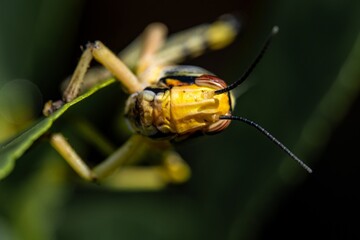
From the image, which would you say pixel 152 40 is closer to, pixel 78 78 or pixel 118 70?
pixel 118 70

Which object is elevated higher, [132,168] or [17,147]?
[17,147]

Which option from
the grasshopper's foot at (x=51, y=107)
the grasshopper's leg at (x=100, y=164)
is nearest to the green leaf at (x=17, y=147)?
the grasshopper's foot at (x=51, y=107)

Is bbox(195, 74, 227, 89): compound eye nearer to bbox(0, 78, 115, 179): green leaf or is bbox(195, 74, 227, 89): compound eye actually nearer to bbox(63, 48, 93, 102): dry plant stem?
bbox(63, 48, 93, 102): dry plant stem

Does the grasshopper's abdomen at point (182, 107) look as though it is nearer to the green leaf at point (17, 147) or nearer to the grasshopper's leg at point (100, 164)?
the grasshopper's leg at point (100, 164)

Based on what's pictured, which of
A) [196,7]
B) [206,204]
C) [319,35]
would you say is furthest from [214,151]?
[196,7]

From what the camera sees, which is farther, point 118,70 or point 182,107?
point 118,70

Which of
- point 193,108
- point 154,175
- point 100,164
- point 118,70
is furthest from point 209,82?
point 154,175
